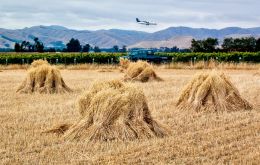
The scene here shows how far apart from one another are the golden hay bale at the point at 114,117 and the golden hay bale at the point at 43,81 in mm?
10068

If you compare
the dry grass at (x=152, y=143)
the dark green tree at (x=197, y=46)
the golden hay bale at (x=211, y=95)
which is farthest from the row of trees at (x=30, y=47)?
the dry grass at (x=152, y=143)

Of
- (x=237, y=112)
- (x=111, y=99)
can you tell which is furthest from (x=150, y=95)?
(x=111, y=99)

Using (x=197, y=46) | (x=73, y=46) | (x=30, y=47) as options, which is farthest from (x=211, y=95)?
(x=73, y=46)

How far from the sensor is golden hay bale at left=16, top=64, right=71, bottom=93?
2272 cm

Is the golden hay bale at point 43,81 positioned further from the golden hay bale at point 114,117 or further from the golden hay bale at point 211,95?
the golden hay bale at point 114,117

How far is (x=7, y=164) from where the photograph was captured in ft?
30.9

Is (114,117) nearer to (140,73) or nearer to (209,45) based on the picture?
(140,73)

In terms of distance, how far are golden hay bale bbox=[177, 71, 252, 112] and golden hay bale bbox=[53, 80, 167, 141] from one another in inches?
164

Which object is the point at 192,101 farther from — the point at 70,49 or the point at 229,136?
the point at 70,49

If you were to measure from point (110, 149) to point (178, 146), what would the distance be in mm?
1284

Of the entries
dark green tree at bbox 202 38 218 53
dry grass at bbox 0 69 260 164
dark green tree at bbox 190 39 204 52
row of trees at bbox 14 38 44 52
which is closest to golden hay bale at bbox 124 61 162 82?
dry grass at bbox 0 69 260 164

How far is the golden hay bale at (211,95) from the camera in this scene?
16.6 meters

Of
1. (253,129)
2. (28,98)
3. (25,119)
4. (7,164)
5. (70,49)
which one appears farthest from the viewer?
(70,49)

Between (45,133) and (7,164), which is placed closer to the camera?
(7,164)
